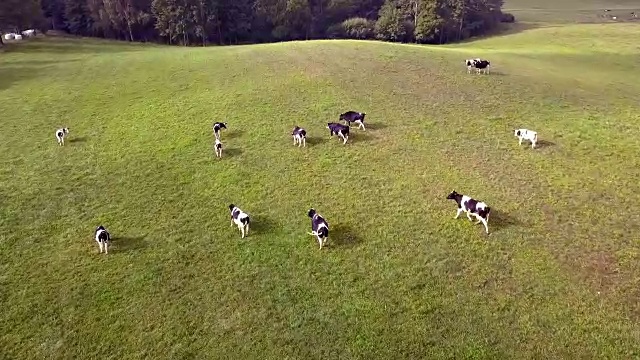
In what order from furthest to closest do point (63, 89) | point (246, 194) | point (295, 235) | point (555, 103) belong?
point (63, 89) < point (555, 103) < point (246, 194) < point (295, 235)

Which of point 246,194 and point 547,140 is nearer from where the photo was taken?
point 246,194

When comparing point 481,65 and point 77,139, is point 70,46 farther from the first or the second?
point 481,65

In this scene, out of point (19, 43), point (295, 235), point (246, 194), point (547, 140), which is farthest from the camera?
point (19, 43)

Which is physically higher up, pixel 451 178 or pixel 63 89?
pixel 63 89

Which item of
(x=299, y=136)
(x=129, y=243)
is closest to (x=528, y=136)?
(x=299, y=136)

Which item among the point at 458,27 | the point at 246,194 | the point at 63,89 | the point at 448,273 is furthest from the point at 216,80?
the point at 458,27

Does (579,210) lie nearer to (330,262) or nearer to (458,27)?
(330,262)
